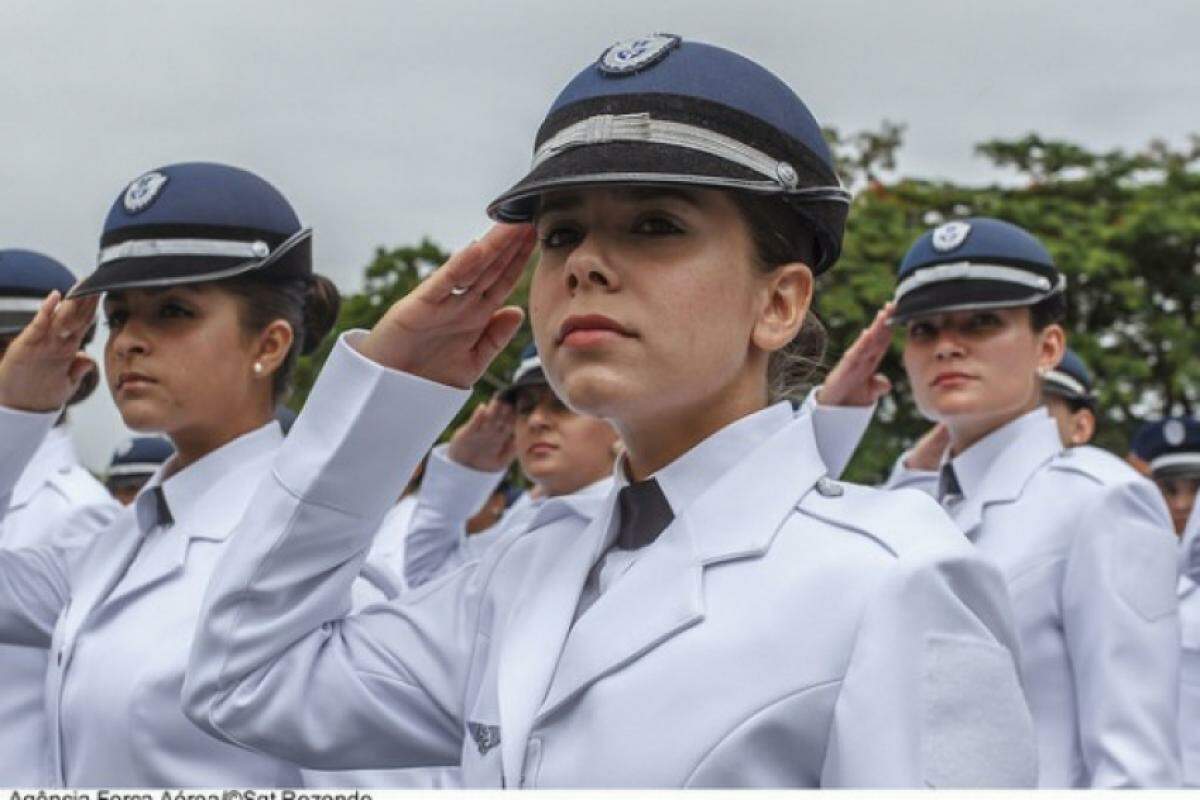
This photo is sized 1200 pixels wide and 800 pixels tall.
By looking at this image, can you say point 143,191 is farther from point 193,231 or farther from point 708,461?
point 708,461

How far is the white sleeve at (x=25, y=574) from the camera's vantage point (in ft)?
13.1

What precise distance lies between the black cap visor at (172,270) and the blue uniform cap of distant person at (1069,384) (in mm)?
4298

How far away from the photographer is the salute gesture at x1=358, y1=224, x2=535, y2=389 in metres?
2.53

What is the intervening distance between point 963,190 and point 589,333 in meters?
20.3

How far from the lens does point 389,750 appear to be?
262cm

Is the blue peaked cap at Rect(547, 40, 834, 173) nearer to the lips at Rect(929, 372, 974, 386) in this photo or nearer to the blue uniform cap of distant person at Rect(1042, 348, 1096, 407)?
the lips at Rect(929, 372, 974, 386)

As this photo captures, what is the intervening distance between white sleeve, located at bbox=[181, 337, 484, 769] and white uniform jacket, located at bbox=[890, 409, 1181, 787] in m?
2.10

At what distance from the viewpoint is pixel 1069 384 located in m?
7.40

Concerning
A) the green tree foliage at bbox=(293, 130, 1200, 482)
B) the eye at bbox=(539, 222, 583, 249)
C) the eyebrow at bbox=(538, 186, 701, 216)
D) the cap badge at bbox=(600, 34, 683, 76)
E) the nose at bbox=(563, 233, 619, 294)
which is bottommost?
the green tree foliage at bbox=(293, 130, 1200, 482)

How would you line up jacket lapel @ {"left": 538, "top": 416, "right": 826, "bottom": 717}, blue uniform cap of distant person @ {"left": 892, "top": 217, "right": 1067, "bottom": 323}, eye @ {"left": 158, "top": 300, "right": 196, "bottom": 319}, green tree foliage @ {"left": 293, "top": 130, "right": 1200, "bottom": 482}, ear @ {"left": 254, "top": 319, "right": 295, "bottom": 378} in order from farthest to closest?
green tree foliage @ {"left": 293, "top": 130, "right": 1200, "bottom": 482} < blue uniform cap of distant person @ {"left": 892, "top": 217, "right": 1067, "bottom": 323} < ear @ {"left": 254, "top": 319, "right": 295, "bottom": 378} < eye @ {"left": 158, "top": 300, "right": 196, "bottom": 319} < jacket lapel @ {"left": 538, "top": 416, "right": 826, "bottom": 717}

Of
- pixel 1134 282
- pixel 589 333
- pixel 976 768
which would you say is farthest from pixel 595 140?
pixel 1134 282

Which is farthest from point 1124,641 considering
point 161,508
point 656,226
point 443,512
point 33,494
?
point 33,494

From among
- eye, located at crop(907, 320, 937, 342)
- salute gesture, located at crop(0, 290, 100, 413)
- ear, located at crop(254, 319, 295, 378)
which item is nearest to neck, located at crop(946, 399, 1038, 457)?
eye, located at crop(907, 320, 937, 342)

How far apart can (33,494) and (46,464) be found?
16 centimetres
